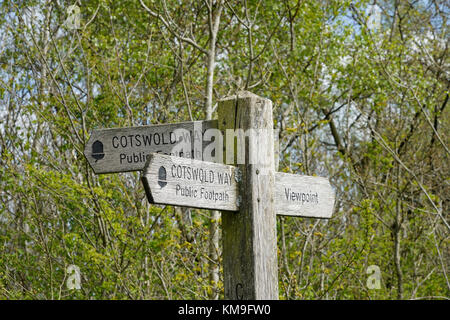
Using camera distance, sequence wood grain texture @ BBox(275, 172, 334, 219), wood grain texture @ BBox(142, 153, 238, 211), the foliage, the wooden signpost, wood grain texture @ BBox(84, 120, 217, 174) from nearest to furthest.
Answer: wood grain texture @ BBox(142, 153, 238, 211) < the wooden signpost < wood grain texture @ BBox(84, 120, 217, 174) < wood grain texture @ BBox(275, 172, 334, 219) < the foliage

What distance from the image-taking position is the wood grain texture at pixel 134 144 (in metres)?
3.33

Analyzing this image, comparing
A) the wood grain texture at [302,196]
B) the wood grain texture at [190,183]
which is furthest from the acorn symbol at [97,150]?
the wood grain texture at [302,196]

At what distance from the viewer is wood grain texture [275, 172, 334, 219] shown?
3438 millimetres

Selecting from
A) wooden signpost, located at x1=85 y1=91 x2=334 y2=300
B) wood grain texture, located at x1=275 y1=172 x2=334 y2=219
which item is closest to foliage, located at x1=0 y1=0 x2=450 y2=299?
wood grain texture, located at x1=275 y1=172 x2=334 y2=219

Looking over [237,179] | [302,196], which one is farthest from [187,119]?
[237,179]

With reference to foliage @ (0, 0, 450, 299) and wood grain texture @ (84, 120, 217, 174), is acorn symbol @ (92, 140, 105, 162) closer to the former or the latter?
wood grain texture @ (84, 120, 217, 174)

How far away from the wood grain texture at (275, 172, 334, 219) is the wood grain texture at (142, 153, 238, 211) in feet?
1.02

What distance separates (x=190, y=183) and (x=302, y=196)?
0.78m

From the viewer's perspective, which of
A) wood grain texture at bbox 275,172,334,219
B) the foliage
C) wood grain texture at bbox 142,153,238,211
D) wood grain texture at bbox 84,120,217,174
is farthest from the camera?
the foliage

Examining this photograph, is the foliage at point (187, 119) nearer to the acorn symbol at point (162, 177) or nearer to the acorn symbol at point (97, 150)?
the acorn symbol at point (97, 150)

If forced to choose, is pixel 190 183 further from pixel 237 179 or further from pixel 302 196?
pixel 302 196

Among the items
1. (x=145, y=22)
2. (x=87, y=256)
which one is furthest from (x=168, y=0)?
(x=87, y=256)

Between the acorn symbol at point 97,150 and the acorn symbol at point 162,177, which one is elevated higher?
the acorn symbol at point 97,150

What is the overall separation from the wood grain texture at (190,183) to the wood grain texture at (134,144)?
0.27 metres
